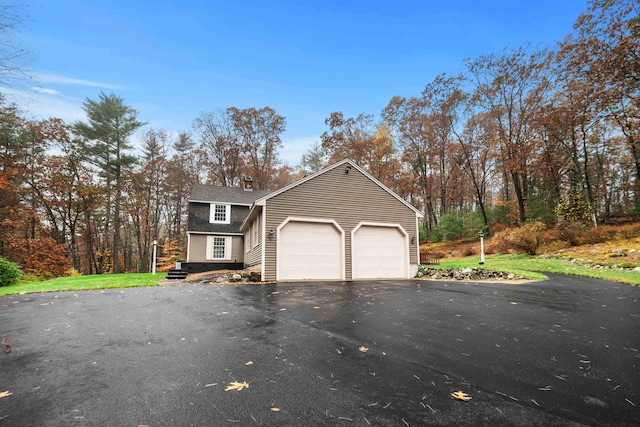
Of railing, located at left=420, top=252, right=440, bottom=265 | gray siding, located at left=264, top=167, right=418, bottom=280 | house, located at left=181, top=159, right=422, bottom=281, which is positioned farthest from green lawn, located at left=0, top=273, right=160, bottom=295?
railing, located at left=420, top=252, right=440, bottom=265

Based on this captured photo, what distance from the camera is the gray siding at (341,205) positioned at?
12.2 meters

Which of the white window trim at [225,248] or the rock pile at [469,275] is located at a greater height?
the white window trim at [225,248]

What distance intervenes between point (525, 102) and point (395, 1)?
14.4 m

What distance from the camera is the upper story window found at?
20438 mm

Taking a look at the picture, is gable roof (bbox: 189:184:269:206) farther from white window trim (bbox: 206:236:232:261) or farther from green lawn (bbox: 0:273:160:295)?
green lawn (bbox: 0:273:160:295)

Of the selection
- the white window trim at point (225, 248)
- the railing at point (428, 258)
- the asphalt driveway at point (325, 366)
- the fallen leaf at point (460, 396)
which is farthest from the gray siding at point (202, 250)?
the fallen leaf at point (460, 396)

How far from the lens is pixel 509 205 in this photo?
85.9 ft

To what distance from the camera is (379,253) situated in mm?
13516

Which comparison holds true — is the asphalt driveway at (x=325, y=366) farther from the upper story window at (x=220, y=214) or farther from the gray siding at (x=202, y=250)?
the upper story window at (x=220, y=214)

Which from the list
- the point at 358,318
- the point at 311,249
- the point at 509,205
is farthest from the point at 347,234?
the point at 509,205

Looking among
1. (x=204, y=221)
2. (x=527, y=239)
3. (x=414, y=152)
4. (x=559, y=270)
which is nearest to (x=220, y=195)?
(x=204, y=221)

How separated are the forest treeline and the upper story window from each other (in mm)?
7503

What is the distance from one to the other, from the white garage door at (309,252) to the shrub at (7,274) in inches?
Answer: 483

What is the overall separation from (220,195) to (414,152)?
18.2 meters
